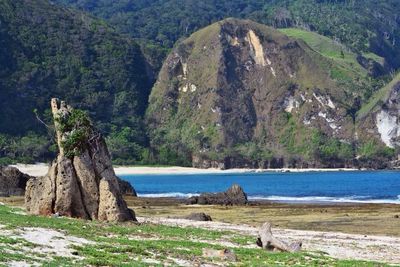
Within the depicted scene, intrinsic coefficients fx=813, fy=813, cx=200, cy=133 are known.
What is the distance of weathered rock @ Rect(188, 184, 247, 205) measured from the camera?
7912 cm

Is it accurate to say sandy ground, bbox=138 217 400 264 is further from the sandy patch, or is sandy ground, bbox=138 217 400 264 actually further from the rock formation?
the sandy patch

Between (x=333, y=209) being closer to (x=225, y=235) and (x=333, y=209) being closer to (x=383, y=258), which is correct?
(x=225, y=235)

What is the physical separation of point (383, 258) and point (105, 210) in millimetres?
15064

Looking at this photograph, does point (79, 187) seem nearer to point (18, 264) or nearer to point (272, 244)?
point (272, 244)

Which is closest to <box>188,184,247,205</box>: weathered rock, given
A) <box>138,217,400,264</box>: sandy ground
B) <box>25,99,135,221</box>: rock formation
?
<box>138,217,400,264</box>: sandy ground

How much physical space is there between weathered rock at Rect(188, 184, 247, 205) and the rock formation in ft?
120

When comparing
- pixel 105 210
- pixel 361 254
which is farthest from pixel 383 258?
pixel 105 210

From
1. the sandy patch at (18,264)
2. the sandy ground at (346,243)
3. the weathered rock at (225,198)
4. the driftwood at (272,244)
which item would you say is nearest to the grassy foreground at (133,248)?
the sandy patch at (18,264)

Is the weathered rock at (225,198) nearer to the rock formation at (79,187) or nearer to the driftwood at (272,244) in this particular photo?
the rock formation at (79,187)

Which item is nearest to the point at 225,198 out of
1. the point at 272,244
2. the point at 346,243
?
the point at 346,243

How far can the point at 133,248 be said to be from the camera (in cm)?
2848

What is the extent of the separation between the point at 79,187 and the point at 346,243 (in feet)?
45.7

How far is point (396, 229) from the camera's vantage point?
48.5 m

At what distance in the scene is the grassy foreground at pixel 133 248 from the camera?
82.0 ft
